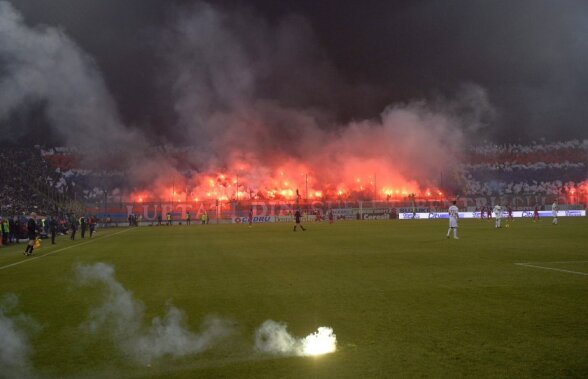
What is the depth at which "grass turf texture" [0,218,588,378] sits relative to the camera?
5285 millimetres

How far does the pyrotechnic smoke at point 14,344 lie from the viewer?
5.37 metres

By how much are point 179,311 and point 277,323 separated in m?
1.99

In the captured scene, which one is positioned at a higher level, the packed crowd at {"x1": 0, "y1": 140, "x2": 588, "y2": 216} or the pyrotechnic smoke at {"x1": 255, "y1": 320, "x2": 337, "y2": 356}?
the packed crowd at {"x1": 0, "y1": 140, "x2": 588, "y2": 216}

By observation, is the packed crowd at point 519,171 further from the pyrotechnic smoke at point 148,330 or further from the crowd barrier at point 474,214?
the pyrotechnic smoke at point 148,330

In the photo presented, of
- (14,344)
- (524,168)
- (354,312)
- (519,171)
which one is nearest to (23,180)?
(14,344)

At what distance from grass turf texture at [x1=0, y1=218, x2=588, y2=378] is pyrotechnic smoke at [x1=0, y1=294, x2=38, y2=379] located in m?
0.15

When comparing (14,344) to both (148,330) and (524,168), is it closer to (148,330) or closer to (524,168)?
(148,330)

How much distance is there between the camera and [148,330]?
705 cm

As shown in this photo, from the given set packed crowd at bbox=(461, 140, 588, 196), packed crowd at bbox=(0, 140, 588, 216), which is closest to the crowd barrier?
packed crowd at bbox=(0, 140, 588, 216)

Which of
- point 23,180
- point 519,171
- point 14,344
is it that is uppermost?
point 519,171

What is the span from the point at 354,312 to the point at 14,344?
4.88 metres

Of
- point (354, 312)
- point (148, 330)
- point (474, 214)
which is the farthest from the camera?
point (474, 214)

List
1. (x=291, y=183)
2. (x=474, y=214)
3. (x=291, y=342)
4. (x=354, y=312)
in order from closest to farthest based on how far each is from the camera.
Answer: (x=291, y=342), (x=354, y=312), (x=474, y=214), (x=291, y=183)

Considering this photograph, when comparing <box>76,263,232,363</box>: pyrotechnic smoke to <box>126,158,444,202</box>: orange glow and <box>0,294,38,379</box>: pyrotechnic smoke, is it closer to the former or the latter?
<box>0,294,38,379</box>: pyrotechnic smoke
